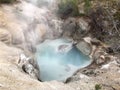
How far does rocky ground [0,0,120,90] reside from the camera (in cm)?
1828

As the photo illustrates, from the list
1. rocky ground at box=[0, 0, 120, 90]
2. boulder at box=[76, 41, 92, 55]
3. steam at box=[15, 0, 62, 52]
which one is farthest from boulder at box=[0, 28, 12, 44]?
boulder at box=[76, 41, 92, 55]

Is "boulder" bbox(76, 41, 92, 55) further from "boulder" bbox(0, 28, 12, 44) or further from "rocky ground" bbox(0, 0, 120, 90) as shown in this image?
"boulder" bbox(0, 28, 12, 44)

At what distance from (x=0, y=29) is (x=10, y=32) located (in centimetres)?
106

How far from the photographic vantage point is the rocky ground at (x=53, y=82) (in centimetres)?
1828

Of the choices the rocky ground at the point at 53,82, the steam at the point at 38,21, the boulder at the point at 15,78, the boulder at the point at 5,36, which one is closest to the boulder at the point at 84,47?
the rocky ground at the point at 53,82

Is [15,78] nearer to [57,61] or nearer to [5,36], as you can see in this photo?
[5,36]

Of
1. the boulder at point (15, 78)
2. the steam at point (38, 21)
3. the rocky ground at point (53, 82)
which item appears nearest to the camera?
the boulder at point (15, 78)

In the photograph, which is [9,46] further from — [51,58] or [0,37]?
[51,58]

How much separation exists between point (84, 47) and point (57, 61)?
3.61 metres


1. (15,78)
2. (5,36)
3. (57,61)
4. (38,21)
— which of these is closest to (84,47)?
(57,61)

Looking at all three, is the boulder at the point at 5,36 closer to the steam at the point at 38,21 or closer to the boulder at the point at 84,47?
the steam at the point at 38,21

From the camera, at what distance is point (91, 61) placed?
27547 millimetres

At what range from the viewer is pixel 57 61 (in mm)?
28562

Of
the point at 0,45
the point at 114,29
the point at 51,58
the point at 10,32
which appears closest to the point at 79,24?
the point at 114,29
